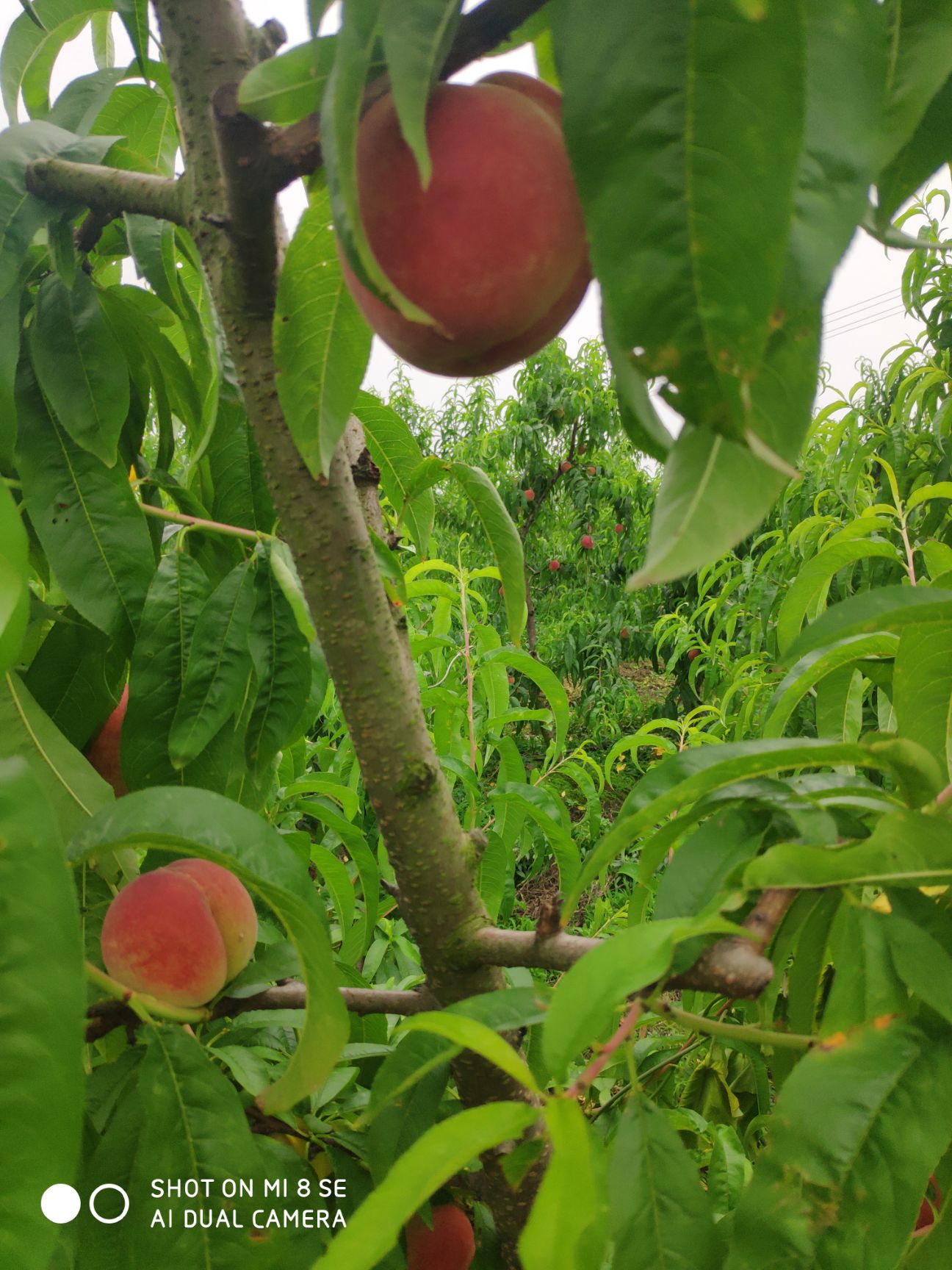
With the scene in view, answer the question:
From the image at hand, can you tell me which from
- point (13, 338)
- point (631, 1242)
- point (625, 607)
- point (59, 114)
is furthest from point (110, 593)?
point (625, 607)

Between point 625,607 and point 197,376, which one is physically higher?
point 625,607

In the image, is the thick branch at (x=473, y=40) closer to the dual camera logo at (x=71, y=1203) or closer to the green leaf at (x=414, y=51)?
the green leaf at (x=414, y=51)

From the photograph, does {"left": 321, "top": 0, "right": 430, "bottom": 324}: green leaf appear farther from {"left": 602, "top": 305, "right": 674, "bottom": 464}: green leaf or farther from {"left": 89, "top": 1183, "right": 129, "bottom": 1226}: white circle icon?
{"left": 89, "top": 1183, "right": 129, "bottom": 1226}: white circle icon

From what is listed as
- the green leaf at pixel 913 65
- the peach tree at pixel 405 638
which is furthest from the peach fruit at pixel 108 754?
the green leaf at pixel 913 65

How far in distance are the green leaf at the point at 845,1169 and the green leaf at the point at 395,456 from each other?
1.58ft

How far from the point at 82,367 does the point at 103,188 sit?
0.37ft

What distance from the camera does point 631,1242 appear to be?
309 mm

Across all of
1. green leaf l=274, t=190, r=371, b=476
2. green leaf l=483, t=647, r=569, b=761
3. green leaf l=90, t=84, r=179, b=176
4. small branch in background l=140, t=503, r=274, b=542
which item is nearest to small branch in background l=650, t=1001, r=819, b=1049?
green leaf l=274, t=190, r=371, b=476

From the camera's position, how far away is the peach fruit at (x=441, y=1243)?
567mm

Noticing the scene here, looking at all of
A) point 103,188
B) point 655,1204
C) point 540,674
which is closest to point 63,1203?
point 655,1204

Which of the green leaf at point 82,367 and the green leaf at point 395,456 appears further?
the green leaf at point 395,456

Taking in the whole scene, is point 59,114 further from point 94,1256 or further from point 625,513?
point 625,513

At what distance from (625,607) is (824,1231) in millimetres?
4780

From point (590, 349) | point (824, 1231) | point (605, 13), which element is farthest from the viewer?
point (590, 349)
